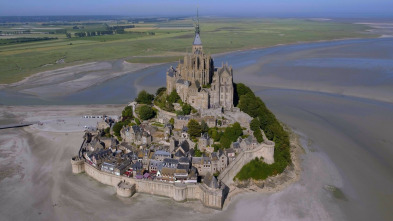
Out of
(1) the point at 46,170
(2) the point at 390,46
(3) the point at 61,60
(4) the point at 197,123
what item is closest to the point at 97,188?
(1) the point at 46,170

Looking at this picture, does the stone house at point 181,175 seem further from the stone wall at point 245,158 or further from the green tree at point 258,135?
the green tree at point 258,135

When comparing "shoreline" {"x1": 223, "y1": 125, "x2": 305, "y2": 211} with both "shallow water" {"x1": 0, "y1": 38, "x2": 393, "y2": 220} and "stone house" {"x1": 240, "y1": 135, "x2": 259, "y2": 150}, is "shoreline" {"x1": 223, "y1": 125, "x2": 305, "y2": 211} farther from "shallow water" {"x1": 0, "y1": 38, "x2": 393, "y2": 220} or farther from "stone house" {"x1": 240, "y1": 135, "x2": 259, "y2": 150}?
"stone house" {"x1": 240, "y1": 135, "x2": 259, "y2": 150}

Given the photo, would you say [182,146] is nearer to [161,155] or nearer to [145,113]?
[161,155]

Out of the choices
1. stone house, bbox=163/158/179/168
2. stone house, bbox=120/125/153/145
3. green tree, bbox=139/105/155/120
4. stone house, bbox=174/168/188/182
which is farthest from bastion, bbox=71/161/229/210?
Answer: green tree, bbox=139/105/155/120

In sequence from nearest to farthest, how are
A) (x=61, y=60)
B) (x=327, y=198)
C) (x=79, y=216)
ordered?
(x=79, y=216) < (x=327, y=198) < (x=61, y=60)

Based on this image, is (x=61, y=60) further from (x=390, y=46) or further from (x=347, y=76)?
(x=390, y=46)
